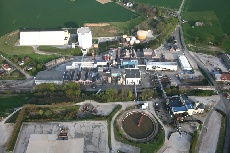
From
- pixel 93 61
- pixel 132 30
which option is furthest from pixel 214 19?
pixel 93 61

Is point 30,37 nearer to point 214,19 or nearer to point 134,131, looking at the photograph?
point 134,131

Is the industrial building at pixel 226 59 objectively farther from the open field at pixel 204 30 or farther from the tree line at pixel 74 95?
the tree line at pixel 74 95

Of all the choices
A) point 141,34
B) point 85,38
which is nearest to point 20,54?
point 85,38

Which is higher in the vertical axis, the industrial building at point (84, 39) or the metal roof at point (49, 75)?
the industrial building at point (84, 39)

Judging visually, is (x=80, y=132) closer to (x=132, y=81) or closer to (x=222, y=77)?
(x=132, y=81)

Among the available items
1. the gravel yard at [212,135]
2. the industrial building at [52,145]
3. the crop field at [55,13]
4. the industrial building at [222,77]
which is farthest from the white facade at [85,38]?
the gravel yard at [212,135]

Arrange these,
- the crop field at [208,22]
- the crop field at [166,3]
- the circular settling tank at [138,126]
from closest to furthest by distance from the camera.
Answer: the circular settling tank at [138,126] → the crop field at [208,22] → the crop field at [166,3]

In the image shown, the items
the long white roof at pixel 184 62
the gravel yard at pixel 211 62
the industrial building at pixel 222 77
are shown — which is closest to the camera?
the industrial building at pixel 222 77
